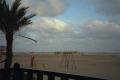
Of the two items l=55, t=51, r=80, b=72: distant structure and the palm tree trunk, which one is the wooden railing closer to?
the palm tree trunk

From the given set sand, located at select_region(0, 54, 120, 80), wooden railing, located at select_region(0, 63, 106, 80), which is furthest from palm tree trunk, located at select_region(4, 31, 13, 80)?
sand, located at select_region(0, 54, 120, 80)

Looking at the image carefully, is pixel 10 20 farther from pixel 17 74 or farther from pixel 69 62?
pixel 69 62

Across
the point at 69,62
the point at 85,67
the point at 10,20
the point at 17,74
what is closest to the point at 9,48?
the point at 10,20

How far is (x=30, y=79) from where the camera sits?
713 centimetres

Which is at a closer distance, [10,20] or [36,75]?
[36,75]

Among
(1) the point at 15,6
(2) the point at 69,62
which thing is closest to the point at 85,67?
(2) the point at 69,62

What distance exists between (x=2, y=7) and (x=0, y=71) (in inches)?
96.4

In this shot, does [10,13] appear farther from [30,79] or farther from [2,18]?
[30,79]

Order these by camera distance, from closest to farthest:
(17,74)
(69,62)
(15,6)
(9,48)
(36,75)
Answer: (36,75) → (17,74) → (9,48) → (15,6) → (69,62)

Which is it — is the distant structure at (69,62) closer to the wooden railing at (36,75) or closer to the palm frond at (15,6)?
the palm frond at (15,6)

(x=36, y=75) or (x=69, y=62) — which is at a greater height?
(x=36, y=75)

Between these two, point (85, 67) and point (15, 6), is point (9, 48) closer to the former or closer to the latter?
point (15, 6)

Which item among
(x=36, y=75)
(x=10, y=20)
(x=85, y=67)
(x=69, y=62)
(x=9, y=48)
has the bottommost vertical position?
(x=85, y=67)

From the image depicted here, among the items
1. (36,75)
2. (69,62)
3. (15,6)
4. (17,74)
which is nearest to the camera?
(36,75)
